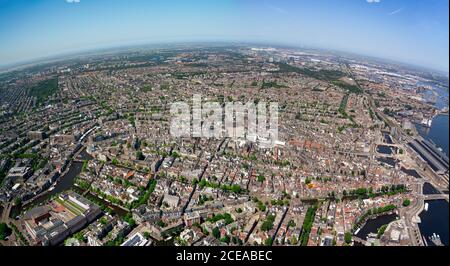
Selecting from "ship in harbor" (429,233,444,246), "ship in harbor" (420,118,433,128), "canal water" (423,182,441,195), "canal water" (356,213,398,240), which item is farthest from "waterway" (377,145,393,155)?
"ship in harbor" (429,233,444,246)

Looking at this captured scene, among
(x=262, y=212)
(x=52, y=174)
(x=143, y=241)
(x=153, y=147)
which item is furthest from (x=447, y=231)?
(x=52, y=174)

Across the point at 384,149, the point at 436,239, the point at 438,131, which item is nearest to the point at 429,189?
the point at 436,239

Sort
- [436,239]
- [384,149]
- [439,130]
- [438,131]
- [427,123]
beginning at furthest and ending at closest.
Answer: [427,123]
[439,130]
[438,131]
[384,149]
[436,239]

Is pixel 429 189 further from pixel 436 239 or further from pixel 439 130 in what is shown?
pixel 439 130

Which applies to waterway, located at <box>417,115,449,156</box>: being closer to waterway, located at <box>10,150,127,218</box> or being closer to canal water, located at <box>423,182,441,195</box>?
canal water, located at <box>423,182,441,195</box>

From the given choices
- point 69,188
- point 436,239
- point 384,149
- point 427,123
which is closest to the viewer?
point 436,239
